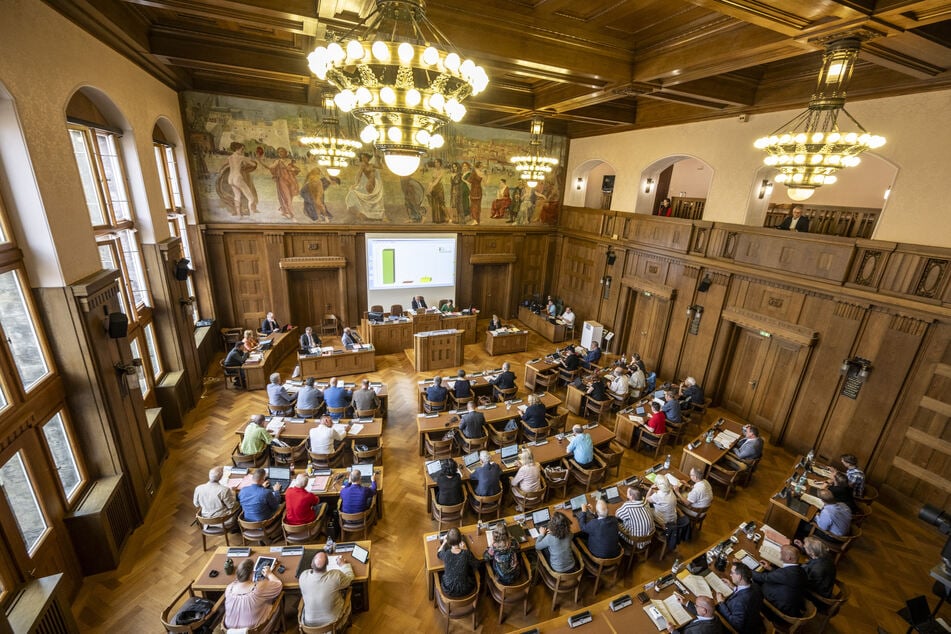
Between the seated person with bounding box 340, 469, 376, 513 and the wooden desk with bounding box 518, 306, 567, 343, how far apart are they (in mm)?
9410

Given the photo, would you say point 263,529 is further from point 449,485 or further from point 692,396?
point 692,396

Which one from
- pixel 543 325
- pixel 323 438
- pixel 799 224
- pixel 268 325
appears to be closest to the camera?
pixel 323 438

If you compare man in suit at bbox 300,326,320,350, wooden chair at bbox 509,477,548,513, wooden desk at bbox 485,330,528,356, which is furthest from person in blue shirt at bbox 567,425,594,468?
man in suit at bbox 300,326,320,350

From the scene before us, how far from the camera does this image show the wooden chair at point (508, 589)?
4.68 metres

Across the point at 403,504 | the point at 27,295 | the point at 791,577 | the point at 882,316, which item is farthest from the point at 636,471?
the point at 27,295

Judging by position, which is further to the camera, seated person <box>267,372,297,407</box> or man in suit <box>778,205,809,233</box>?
man in suit <box>778,205,809,233</box>


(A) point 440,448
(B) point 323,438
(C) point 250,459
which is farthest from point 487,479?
(C) point 250,459

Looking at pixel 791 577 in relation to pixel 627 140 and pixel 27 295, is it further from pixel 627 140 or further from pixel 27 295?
pixel 627 140

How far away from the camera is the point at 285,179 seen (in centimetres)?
1145

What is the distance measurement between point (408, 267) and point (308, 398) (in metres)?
6.30

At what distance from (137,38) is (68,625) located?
8126mm

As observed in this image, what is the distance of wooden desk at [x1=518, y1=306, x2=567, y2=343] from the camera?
13914 mm

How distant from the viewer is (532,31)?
18.3 feet

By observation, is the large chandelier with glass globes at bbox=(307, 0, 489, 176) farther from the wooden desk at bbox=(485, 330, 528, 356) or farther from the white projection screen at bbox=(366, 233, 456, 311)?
the white projection screen at bbox=(366, 233, 456, 311)
